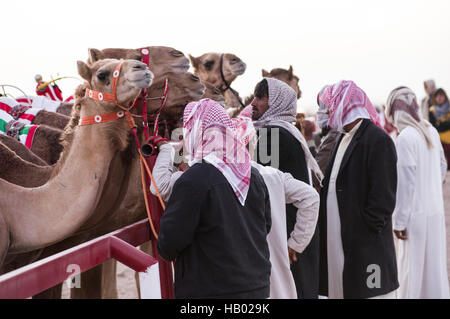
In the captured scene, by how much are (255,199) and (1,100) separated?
12.6 ft

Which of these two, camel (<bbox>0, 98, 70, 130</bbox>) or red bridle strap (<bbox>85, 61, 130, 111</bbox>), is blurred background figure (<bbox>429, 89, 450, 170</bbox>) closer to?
camel (<bbox>0, 98, 70, 130</bbox>)

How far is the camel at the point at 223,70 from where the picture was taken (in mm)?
6211

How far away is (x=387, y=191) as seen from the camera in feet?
12.0

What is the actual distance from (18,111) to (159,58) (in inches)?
68.4

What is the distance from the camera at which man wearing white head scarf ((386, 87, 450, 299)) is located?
475cm

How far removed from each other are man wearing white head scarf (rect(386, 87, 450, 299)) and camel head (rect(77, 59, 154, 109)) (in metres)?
2.55

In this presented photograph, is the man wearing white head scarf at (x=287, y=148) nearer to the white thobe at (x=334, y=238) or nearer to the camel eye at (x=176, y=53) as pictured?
the white thobe at (x=334, y=238)

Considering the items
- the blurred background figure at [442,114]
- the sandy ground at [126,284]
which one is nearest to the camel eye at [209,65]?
the sandy ground at [126,284]

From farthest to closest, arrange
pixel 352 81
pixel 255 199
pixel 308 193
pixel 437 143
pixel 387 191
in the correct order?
pixel 437 143, pixel 352 81, pixel 387 191, pixel 308 193, pixel 255 199

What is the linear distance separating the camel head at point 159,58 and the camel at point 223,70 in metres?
1.66

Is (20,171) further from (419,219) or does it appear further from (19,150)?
(419,219)

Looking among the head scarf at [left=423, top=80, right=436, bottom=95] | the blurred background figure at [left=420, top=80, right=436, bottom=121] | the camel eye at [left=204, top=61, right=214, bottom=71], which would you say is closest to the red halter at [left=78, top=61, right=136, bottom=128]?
the camel eye at [left=204, top=61, right=214, bottom=71]
